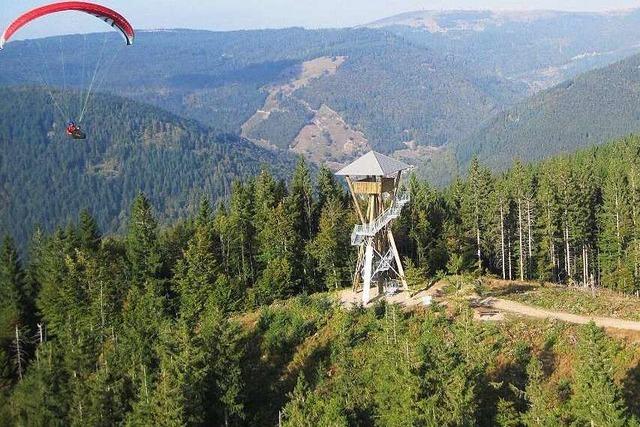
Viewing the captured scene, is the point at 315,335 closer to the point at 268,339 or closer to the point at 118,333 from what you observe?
the point at 268,339

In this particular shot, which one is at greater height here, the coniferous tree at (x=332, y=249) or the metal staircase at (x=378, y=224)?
the metal staircase at (x=378, y=224)

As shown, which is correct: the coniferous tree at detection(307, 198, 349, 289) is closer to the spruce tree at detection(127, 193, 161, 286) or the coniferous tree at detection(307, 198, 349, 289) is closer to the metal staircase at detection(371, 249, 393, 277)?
the metal staircase at detection(371, 249, 393, 277)

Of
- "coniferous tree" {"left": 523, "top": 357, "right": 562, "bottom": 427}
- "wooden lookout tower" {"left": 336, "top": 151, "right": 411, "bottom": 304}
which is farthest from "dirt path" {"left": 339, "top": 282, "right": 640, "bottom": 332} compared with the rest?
"coniferous tree" {"left": 523, "top": 357, "right": 562, "bottom": 427}

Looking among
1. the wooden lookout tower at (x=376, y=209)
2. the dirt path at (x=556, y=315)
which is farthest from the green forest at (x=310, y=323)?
the wooden lookout tower at (x=376, y=209)

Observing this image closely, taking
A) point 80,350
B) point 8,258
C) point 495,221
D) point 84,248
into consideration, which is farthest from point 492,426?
point 8,258

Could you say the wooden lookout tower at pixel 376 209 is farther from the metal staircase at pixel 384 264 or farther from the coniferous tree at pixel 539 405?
the coniferous tree at pixel 539 405

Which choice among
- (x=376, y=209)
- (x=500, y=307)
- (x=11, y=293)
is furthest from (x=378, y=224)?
(x=11, y=293)

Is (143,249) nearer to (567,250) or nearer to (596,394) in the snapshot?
(567,250)
